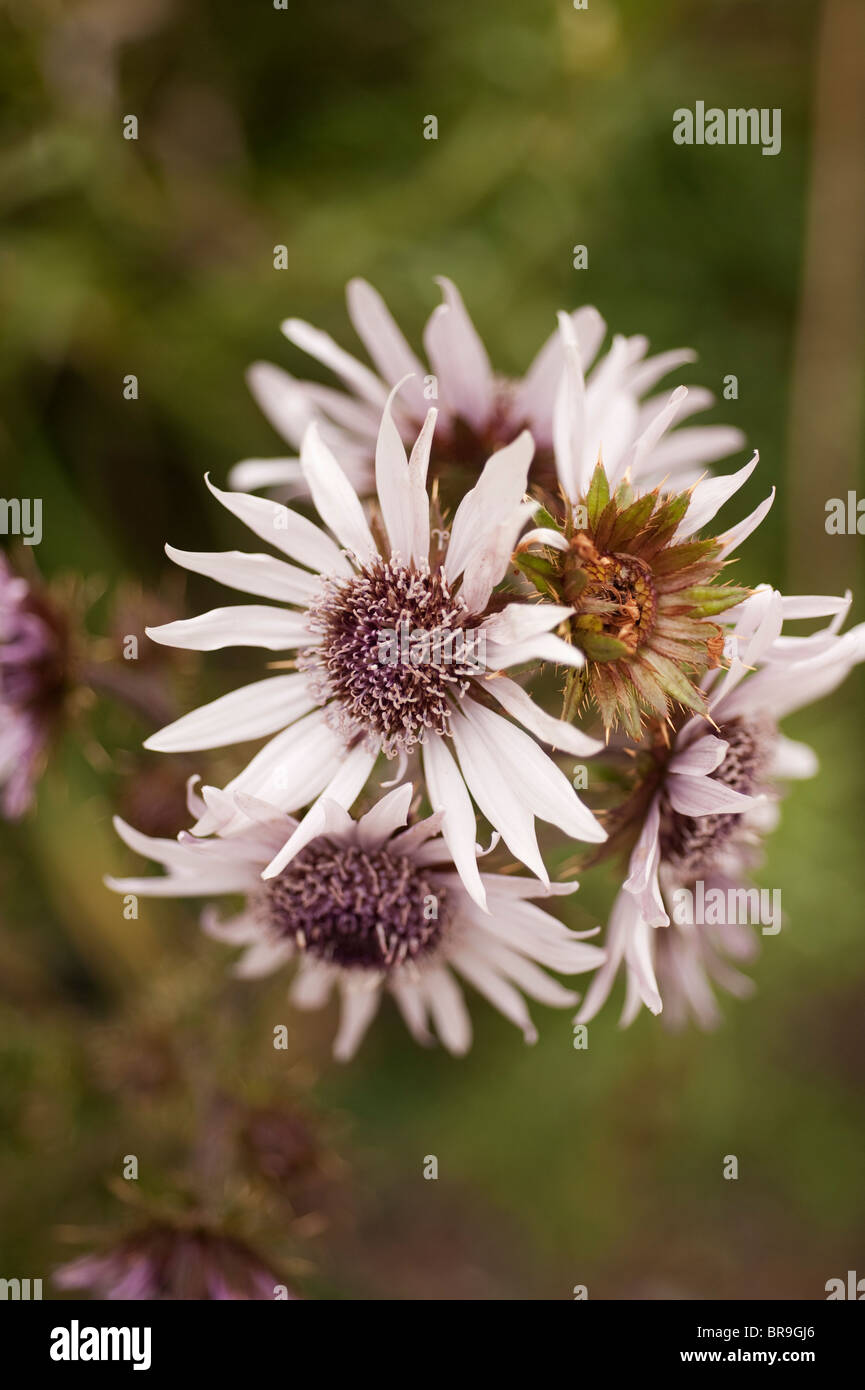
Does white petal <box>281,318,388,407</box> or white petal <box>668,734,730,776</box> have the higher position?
white petal <box>281,318,388,407</box>

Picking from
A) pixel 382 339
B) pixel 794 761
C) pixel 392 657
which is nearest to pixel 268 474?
pixel 382 339

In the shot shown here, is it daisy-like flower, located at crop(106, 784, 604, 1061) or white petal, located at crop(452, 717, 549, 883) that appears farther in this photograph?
daisy-like flower, located at crop(106, 784, 604, 1061)

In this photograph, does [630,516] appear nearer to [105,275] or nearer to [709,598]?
[709,598]

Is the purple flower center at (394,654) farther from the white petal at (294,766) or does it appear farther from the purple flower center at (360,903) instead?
the purple flower center at (360,903)

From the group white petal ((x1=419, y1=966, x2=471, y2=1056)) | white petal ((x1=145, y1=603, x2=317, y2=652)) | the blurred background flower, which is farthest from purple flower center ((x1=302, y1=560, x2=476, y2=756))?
the blurred background flower

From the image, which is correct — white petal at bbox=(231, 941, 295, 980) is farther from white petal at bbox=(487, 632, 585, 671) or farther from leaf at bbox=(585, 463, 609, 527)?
leaf at bbox=(585, 463, 609, 527)
